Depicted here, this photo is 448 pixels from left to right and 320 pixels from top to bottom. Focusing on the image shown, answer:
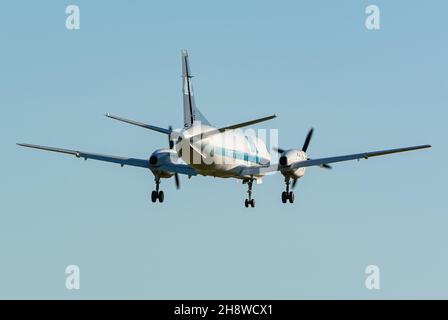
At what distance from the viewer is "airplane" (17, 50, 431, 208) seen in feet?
176

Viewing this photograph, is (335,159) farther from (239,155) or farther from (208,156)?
(208,156)

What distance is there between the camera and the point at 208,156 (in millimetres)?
54812

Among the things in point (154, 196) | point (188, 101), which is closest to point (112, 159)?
point (154, 196)

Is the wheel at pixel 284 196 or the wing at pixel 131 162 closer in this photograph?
the wing at pixel 131 162

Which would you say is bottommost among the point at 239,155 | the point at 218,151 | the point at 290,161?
the point at 290,161

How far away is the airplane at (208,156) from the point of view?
53688mm

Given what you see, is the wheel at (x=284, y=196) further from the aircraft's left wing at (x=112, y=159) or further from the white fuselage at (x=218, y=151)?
the aircraft's left wing at (x=112, y=159)

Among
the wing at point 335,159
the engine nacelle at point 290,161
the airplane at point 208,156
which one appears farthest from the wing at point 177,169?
the wing at point 335,159

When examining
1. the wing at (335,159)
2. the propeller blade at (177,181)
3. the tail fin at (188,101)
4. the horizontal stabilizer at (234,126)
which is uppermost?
the tail fin at (188,101)

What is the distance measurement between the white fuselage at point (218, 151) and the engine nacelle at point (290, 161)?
226cm

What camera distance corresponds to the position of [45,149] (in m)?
56.6

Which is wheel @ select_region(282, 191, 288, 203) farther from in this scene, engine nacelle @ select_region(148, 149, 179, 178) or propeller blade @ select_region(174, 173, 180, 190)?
engine nacelle @ select_region(148, 149, 179, 178)

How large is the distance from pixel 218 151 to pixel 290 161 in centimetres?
535

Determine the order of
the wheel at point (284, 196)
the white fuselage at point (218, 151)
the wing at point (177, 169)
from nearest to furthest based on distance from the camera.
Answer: the white fuselage at point (218, 151), the wing at point (177, 169), the wheel at point (284, 196)
